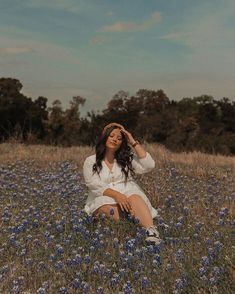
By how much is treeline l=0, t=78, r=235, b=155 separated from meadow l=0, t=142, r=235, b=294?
50.6 ft

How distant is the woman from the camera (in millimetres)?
5602

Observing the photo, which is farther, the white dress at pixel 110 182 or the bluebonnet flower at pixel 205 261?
the white dress at pixel 110 182

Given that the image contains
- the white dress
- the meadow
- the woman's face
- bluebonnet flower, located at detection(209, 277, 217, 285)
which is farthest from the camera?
the woman's face

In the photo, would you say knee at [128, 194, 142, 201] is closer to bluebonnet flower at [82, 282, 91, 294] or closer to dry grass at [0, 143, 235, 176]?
bluebonnet flower at [82, 282, 91, 294]

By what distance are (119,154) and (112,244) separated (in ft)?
4.82

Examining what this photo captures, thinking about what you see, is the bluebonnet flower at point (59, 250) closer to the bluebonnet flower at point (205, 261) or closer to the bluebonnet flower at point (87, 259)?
the bluebonnet flower at point (87, 259)

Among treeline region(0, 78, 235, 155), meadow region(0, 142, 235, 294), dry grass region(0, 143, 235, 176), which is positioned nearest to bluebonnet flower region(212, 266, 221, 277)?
meadow region(0, 142, 235, 294)

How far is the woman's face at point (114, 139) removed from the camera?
5879 mm

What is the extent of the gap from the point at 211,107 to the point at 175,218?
2254 cm

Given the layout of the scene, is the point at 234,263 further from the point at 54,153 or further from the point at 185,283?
the point at 54,153

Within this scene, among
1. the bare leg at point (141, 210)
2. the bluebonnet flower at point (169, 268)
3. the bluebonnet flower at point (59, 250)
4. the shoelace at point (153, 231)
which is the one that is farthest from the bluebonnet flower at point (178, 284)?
the bare leg at point (141, 210)

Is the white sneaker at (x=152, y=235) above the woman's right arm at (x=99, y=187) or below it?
below

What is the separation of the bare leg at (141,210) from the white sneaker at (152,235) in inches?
4.4

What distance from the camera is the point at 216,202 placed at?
672 centimetres
